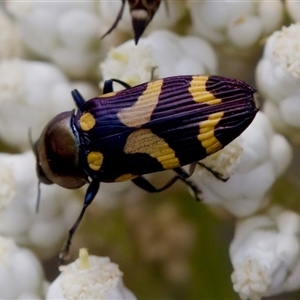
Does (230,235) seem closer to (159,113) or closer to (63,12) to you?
(159,113)

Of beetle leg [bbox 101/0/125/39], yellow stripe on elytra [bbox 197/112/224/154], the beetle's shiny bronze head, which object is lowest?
the beetle's shiny bronze head

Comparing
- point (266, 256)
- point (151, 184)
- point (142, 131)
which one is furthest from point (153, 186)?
point (266, 256)

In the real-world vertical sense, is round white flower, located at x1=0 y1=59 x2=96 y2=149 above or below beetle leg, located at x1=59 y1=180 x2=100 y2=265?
above

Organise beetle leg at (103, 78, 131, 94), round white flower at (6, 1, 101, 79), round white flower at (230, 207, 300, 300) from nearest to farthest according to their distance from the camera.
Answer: round white flower at (230, 207, 300, 300) < beetle leg at (103, 78, 131, 94) < round white flower at (6, 1, 101, 79)

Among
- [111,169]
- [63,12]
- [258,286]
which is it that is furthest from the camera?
[63,12]

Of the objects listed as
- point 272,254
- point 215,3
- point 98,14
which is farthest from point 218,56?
point 272,254

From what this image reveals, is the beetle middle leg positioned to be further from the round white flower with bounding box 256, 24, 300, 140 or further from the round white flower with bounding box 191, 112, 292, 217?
the round white flower with bounding box 256, 24, 300, 140

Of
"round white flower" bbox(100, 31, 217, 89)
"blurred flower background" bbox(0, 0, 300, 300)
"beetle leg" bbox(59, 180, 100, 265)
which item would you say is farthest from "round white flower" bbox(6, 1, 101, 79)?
"beetle leg" bbox(59, 180, 100, 265)
